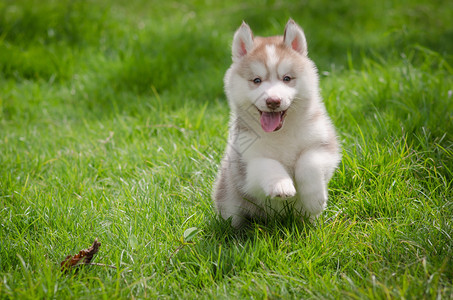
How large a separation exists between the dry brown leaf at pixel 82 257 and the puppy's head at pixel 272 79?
121 centimetres

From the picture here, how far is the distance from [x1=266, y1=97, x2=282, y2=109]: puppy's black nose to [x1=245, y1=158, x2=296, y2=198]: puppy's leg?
317 mm

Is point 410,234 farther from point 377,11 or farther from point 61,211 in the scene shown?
point 377,11

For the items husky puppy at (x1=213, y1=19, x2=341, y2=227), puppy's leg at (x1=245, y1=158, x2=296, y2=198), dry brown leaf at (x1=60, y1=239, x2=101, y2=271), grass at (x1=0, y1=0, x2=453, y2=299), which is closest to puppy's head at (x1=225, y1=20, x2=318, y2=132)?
husky puppy at (x1=213, y1=19, x2=341, y2=227)

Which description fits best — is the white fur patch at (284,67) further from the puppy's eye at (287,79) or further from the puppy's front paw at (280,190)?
the puppy's front paw at (280,190)

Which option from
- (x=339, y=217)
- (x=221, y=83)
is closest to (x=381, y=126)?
(x=339, y=217)

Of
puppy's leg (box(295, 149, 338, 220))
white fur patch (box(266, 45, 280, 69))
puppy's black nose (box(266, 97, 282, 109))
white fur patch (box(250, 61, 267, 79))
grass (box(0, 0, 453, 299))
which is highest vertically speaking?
white fur patch (box(266, 45, 280, 69))

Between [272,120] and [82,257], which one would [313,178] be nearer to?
[272,120]

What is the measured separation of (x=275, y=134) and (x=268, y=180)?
39 centimetres

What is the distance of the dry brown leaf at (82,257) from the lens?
249cm

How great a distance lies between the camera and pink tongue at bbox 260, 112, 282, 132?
275cm

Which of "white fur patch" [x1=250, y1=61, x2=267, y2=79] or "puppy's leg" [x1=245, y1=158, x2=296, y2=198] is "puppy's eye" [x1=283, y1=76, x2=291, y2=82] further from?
"puppy's leg" [x1=245, y1=158, x2=296, y2=198]

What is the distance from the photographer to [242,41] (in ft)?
10.1

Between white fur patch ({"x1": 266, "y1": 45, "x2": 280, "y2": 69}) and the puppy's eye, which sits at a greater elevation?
white fur patch ({"x1": 266, "y1": 45, "x2": 280, "y2": 69})

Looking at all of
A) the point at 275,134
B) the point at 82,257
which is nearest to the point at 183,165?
the point at 275,134
